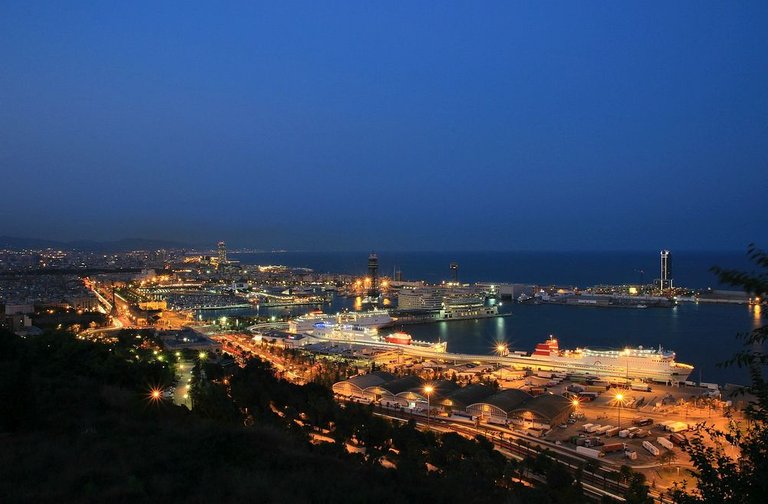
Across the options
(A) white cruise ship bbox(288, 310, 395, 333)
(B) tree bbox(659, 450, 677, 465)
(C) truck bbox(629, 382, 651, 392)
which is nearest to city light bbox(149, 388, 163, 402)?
(B) tree bbox(659, 450, 677, 465)

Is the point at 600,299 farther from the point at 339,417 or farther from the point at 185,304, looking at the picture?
the point at 339,417

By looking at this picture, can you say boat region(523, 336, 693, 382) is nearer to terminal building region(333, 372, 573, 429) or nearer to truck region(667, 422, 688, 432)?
truck region(667, 422, 688, 432)

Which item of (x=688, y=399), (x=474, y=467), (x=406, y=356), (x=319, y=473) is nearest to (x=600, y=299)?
(x=406, y=356)

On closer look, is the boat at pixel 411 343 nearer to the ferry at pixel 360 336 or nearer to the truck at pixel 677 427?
the ferry at pixel 360 336

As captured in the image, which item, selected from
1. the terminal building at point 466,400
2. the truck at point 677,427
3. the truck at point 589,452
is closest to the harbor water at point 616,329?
the truck at point 677,427

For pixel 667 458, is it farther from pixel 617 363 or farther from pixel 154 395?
pixel 617 363

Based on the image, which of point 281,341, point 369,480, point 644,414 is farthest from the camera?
point 281,341

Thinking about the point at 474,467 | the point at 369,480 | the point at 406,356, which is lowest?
the point at 406,356
